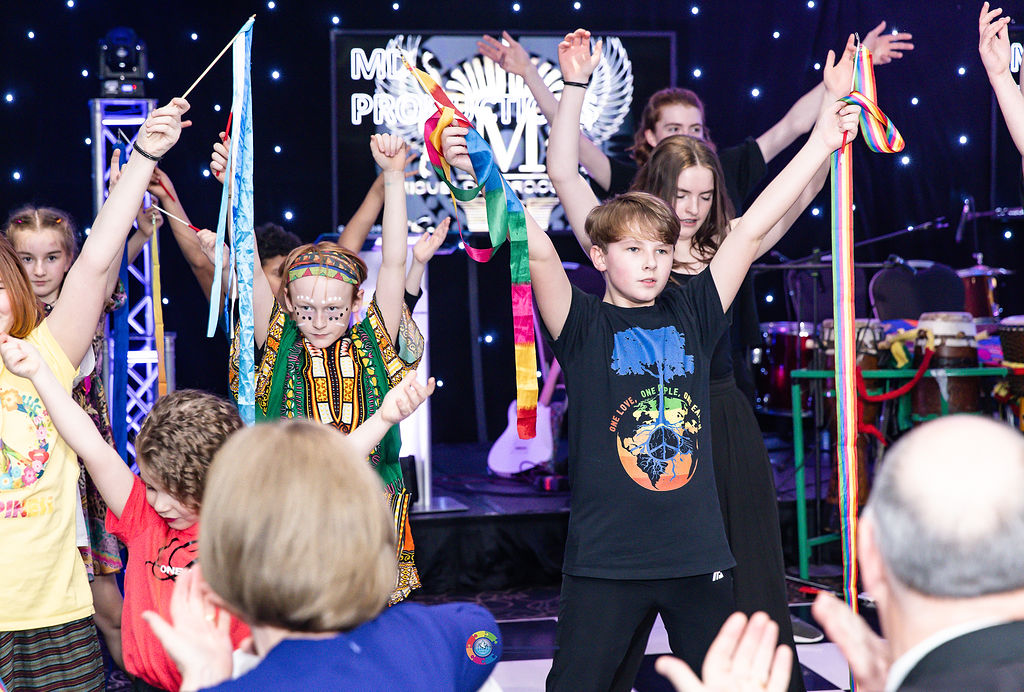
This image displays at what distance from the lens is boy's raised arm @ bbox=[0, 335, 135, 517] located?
1.69 metres

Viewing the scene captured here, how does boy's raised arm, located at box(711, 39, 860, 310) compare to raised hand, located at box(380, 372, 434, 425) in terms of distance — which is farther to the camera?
boy's raised arm, located at box(711, 39, 860, 310)

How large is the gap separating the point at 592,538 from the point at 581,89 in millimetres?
970

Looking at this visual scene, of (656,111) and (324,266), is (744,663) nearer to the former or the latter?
(324,266)

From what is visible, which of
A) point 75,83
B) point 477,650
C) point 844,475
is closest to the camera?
point 477,650

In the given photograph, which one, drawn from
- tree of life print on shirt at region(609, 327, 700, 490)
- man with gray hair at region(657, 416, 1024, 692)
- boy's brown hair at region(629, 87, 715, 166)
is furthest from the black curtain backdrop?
man with gray hair at region(657, 416, 1024, 692)

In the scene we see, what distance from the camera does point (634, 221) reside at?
6.79ft

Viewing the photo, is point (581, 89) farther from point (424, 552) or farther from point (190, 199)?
point (190, 199)

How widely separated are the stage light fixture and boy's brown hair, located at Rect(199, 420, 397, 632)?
3.61m

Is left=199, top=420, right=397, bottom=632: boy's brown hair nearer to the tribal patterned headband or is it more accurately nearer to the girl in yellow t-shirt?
the girl in yellow t-shirt

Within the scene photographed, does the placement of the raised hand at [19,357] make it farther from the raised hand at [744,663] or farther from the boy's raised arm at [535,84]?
the boy's raised arm at [535,84]

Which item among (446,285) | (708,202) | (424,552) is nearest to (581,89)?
(708,202)

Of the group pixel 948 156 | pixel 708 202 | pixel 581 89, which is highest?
pixel 948 156

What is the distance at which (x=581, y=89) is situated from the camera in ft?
7.50

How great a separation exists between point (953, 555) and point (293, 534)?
56 centimetres
